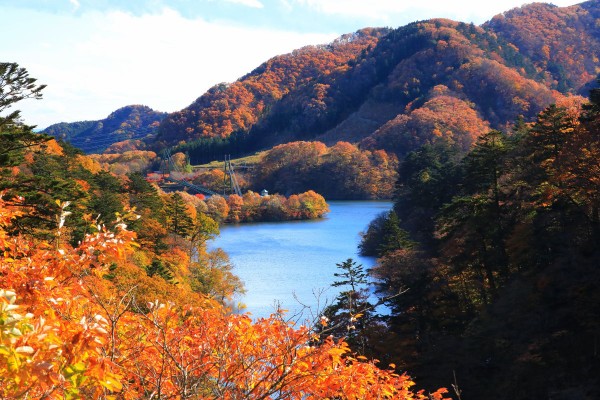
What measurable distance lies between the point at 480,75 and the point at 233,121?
5846 centimetres

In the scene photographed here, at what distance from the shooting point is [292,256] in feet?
125

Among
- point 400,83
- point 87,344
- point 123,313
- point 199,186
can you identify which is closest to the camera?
point 87,344

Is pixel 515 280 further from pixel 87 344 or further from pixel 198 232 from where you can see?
pixel 198 232

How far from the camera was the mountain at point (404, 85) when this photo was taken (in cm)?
10338

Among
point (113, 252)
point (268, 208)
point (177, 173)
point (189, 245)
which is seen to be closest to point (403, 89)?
point (177, 173)

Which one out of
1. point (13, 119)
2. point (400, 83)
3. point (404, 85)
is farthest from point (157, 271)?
point (400, 83)

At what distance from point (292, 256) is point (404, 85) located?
89.4 metres

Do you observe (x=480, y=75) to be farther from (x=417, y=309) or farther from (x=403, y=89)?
(x=417, y=309)

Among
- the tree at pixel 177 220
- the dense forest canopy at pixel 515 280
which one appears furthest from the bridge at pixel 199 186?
the dense forest canopy at pixel 515 280

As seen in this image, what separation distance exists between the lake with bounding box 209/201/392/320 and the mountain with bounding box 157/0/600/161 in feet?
124

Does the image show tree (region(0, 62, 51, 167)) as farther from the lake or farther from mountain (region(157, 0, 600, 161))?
mountain (region(157, 0, 600, 161))

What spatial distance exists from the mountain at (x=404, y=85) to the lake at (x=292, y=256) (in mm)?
37764

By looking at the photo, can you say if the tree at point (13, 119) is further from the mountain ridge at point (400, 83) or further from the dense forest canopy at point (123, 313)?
the mountain ridge at point (400, 83)

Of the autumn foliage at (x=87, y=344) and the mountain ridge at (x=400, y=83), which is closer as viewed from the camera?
the autumn foliage at (x=87, y=344)
